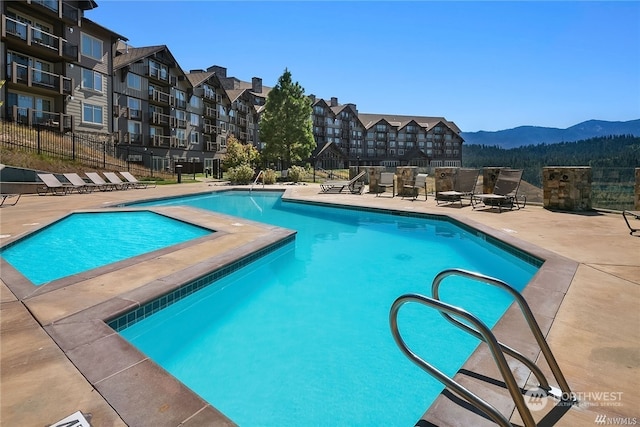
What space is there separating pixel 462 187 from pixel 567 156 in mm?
15549

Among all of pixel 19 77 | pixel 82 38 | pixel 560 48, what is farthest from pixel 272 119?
pixel 560 48

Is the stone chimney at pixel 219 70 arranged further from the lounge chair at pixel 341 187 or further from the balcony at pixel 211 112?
the lounge chair at pixel 341 187

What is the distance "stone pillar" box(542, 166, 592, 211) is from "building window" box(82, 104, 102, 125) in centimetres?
2982

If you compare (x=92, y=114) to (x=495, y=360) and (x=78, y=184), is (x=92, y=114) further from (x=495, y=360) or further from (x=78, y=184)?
(x=495, y=360)

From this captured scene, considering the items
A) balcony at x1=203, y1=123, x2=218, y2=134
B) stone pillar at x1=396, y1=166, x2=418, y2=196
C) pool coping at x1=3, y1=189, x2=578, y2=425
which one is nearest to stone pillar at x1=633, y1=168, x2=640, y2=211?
pool coping at x1=3, y1=189, x2=578, y2=425

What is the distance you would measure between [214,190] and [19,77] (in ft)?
46.2

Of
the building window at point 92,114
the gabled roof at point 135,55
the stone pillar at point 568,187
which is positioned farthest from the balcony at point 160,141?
the stone pillar at point 568,187

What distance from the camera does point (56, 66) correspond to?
24.9 metres

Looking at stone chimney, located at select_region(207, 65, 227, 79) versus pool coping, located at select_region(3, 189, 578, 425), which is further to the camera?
stone chimney, located at select_region(207, 65, 227, 79)

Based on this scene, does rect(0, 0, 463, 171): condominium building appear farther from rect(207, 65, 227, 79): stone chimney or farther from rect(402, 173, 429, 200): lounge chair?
rect(402, 173, 429, 200): lounge chair

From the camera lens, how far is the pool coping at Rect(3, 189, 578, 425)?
219 centimetres

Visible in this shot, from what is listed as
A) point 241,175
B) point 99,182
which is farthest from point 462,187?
point 99,182

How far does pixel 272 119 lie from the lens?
37062 millimetres

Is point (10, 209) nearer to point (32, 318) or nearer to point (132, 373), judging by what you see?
point (32, 318)
